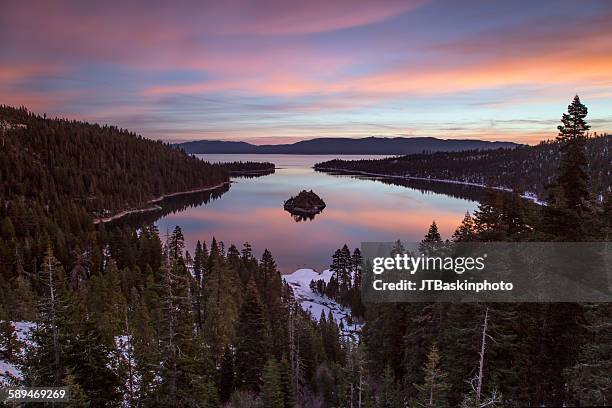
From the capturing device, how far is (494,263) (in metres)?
16.0

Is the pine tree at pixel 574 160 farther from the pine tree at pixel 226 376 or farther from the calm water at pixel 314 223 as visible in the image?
the calm water at pixel 314 223

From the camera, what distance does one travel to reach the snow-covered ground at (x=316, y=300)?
5609cm

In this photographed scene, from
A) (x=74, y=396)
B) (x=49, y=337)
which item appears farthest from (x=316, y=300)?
(x=74, y=396)

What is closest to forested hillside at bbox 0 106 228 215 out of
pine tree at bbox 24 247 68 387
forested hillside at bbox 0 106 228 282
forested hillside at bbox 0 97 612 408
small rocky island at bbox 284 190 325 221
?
forested hillside at bbox 0 106 228 282

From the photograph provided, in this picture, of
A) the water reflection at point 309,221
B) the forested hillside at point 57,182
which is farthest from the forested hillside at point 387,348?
the forested hillside at point 57,182

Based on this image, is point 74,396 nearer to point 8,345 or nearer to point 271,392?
point 271,392

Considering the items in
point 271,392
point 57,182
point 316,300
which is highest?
point 57,182

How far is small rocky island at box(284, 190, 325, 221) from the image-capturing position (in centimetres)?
14238

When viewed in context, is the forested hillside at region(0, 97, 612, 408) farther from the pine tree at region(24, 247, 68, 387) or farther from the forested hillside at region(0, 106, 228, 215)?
the forested hillside at region(0, 106, 228, 215)

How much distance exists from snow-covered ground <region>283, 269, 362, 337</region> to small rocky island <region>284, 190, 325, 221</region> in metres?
62.9

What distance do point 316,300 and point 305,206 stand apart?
84587mm

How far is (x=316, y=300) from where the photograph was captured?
6372cm

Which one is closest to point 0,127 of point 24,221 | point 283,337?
point 24,221

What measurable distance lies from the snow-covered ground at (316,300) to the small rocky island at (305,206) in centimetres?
6292
